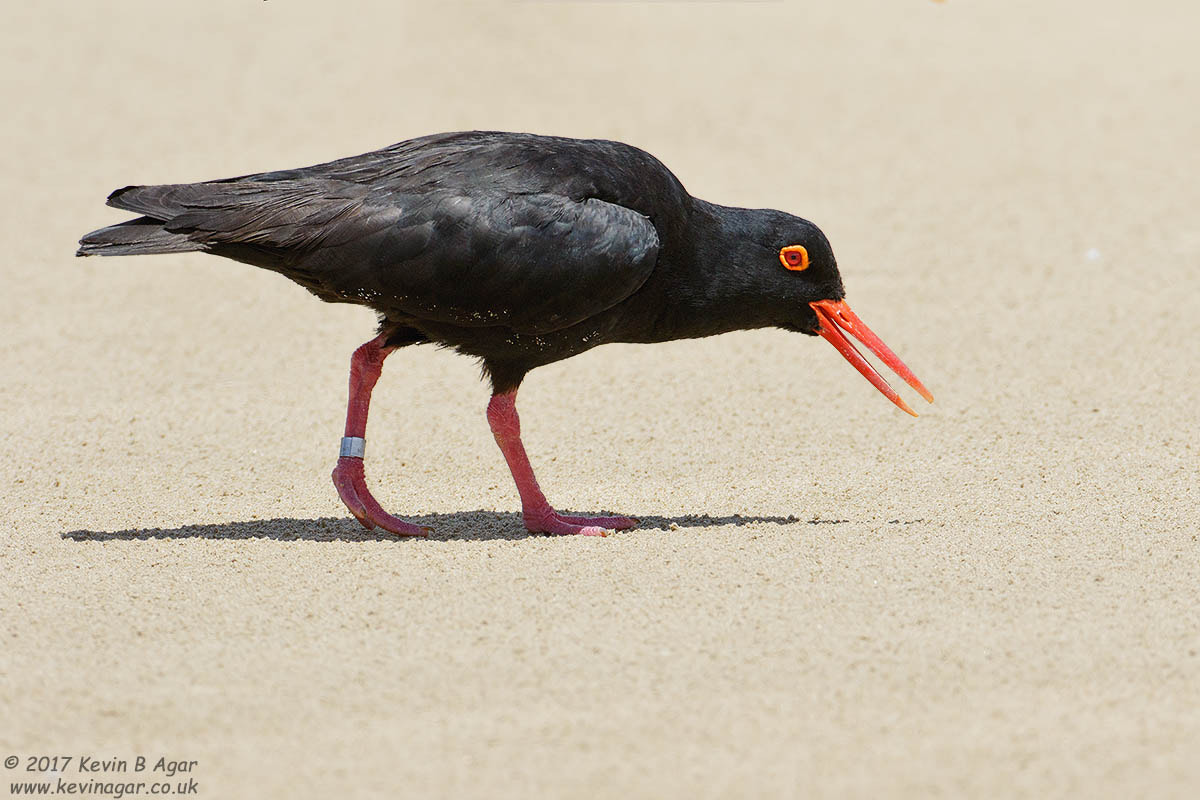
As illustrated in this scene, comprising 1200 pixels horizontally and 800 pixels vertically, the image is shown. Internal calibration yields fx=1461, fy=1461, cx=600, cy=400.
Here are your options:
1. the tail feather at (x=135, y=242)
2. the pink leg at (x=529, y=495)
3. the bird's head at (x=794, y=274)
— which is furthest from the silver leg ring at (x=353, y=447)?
the bird's head at (x=794, y=274)

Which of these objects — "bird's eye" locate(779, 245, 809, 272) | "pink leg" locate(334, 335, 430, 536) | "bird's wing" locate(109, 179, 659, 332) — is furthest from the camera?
"bird's eye" locate(779, 245, 809, 272)

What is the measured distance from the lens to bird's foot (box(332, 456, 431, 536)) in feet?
23.5

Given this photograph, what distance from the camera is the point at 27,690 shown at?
489 cm

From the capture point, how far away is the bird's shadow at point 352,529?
6988 mm

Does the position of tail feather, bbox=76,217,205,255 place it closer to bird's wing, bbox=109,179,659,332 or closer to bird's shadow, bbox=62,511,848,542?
bird's wing, bbox=109,179,659,332

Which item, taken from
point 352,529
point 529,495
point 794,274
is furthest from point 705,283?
point 352,529

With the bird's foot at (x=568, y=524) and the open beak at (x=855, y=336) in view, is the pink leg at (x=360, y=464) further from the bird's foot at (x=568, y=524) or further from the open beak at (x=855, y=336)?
the open beak at (x=855, y=336)

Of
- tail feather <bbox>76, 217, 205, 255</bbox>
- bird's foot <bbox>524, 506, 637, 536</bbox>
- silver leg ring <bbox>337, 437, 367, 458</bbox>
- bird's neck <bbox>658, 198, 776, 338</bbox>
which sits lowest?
bird's foot <bbox>524, 506, 637, 536</bbox>

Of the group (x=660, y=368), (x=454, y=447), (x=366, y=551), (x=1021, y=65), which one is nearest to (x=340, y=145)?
(x=660, y=368)
